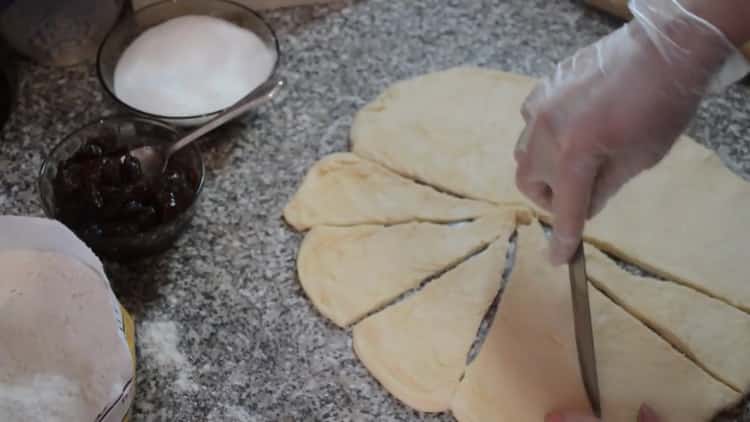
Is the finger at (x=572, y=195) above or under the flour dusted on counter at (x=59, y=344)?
above

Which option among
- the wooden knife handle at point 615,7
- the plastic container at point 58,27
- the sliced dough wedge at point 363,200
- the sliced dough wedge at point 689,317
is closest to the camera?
the sliced dough wedge at point 689,317

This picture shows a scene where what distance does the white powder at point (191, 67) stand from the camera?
1.13m

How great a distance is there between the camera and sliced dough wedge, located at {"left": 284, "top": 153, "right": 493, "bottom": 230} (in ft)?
3.54

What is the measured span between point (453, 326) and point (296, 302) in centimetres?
20

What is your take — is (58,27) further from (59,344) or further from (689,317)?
(689,317)

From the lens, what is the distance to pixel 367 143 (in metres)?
1.15

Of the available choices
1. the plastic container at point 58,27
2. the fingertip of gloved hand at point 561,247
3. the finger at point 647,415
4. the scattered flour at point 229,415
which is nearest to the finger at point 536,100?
the fingertip of gloved hand at point 561,247

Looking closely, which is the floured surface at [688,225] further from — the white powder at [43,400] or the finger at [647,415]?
the white powder at [43,400]

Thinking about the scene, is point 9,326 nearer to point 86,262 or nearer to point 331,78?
point 86,262

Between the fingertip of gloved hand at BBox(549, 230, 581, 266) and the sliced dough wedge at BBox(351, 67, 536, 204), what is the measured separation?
0.23 m

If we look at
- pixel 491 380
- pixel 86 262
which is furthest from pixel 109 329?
pixel 491 380

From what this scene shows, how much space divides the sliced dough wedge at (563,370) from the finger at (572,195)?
161 millimetres

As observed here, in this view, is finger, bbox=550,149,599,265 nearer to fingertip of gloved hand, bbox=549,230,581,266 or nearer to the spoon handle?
fingertip of gloved hand, bbox=549,230,581,266

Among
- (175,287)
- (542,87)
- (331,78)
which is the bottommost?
(175,287)
